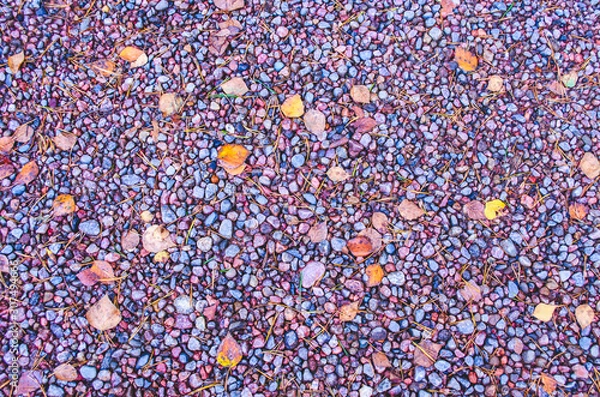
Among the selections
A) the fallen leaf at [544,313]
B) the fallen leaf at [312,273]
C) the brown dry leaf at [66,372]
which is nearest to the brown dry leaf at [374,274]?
the fallen leaf at [312,273]

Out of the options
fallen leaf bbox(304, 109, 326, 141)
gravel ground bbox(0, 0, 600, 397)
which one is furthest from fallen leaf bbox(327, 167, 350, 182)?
fallen leaf bbox(304, 109, 326, 141)

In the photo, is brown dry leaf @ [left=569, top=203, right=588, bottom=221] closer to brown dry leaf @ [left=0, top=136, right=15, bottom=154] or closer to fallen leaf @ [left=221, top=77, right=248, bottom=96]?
fallen leaf @ [left=221, top=77, right=248, bottom=96]

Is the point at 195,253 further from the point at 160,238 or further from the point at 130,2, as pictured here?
the point at 130,2

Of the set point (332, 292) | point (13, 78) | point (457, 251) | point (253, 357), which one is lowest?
point (253, 357)

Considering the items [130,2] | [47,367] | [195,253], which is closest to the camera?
[47,367]

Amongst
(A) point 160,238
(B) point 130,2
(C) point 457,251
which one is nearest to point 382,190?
(C) point 457,251
